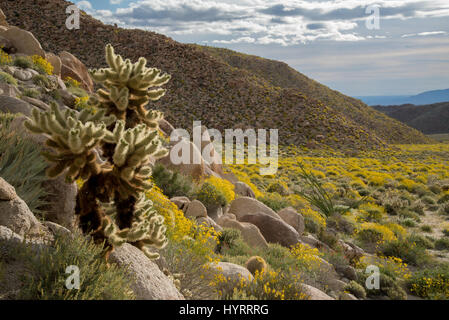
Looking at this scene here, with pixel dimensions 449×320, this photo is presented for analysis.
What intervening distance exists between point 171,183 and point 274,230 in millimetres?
3148

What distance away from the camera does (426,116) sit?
111812mm

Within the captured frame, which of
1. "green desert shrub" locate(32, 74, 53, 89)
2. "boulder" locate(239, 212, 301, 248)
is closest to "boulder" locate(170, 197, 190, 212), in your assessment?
"boulder" locate(239, 212, 301, 248)

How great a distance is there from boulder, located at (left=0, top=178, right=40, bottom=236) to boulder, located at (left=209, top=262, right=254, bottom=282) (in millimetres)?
2468

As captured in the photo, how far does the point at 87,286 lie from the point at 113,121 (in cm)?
151

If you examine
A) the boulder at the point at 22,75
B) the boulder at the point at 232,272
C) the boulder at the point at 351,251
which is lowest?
the boulder at the point at 351,251

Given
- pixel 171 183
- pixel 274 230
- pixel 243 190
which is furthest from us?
pixel 243 190

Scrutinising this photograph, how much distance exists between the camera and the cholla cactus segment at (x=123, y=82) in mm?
3314

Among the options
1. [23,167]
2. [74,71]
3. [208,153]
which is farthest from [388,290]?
[74,71]

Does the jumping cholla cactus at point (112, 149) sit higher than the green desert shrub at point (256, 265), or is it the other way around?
the jumping cholla cactus at point (112, 149)

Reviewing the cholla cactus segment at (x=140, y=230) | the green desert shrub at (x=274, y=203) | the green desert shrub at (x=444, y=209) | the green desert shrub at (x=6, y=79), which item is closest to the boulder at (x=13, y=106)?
the green desert shrub at (x=6, y=79)

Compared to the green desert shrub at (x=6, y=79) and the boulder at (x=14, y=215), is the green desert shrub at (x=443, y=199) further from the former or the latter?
the green desert shrub at (x=6, y=79)

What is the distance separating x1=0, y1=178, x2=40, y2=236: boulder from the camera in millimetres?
3561

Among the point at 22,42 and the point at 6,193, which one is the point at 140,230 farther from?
the point at 22,42

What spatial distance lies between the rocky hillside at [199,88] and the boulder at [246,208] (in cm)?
2386
